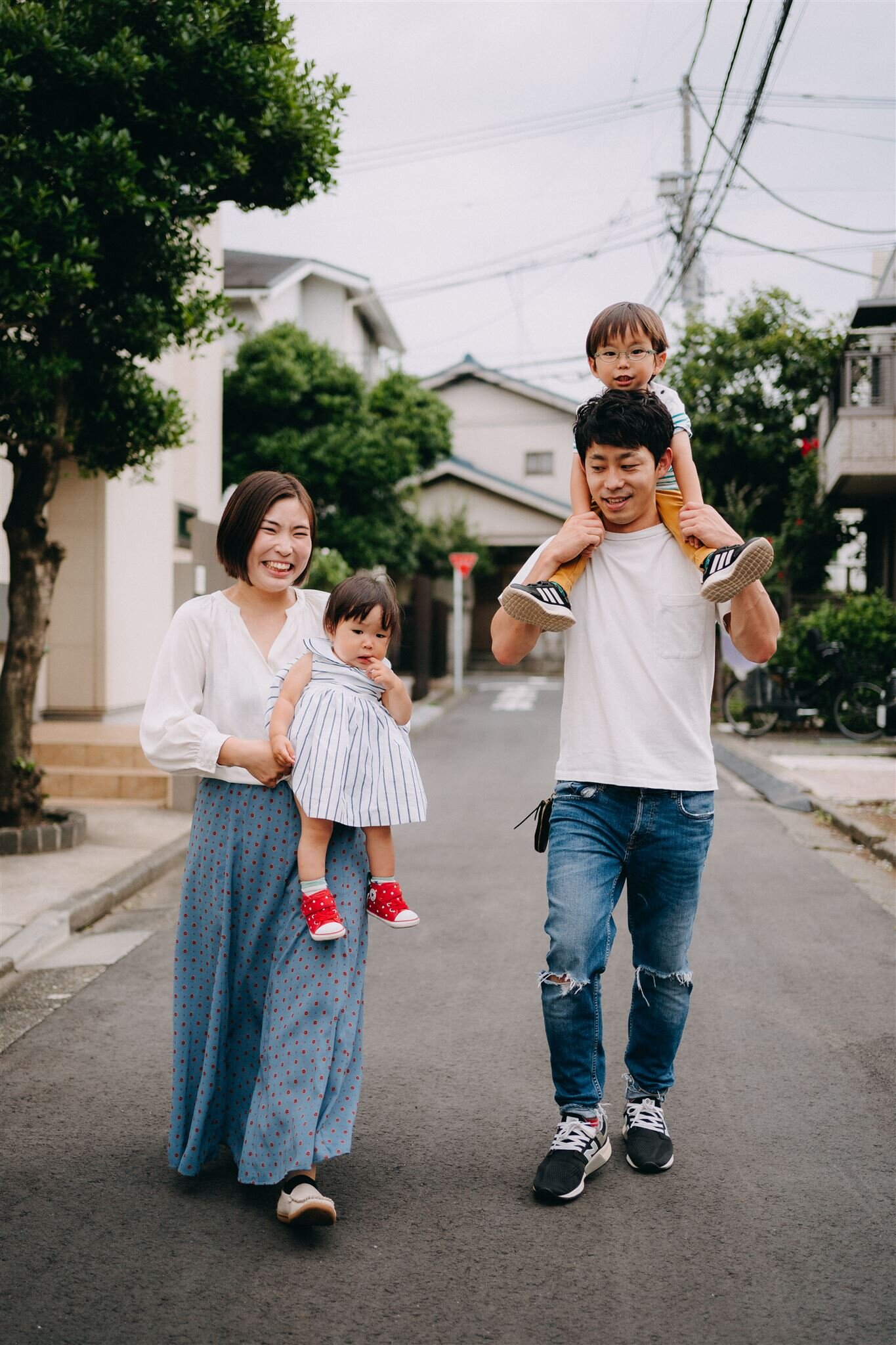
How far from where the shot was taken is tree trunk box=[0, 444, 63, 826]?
7379 mm

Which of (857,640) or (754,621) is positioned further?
(857,640)

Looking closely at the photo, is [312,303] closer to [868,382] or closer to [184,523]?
[184,523]

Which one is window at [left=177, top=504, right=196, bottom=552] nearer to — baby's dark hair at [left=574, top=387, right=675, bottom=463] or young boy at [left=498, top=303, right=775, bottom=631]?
young boy at [left=498, top=303, right=775, bottom=631]

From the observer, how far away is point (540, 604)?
9.30 feet

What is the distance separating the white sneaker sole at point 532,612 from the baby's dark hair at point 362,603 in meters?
0.27

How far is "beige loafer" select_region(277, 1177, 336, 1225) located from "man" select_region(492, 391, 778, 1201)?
57cm

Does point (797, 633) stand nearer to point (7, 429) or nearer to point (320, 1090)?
point (7, 429)

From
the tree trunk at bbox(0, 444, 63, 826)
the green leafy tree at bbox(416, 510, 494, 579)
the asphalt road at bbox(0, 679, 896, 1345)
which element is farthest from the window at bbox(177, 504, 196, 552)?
the green leafy tree at bbox(416, 510, 494, 579)

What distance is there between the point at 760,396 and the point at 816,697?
780 centimetres

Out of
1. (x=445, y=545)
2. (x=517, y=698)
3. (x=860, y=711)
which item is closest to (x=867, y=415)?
(x=860, y=711)

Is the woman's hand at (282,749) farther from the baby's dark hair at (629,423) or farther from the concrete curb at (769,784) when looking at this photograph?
the concrete curb at (769,784)

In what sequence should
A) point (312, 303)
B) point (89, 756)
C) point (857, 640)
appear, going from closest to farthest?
point (89, 756)
point (857, 640)
point (312, 303)

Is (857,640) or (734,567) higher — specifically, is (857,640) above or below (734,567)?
below

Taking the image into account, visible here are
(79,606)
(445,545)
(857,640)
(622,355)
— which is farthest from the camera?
(445,545)
